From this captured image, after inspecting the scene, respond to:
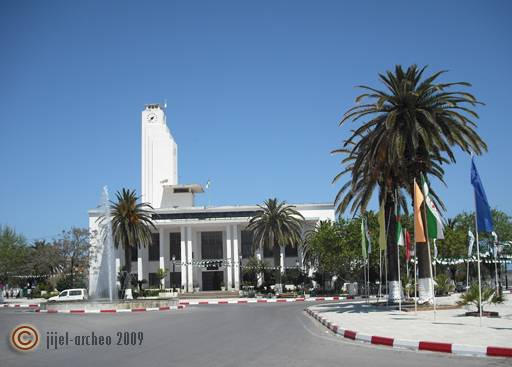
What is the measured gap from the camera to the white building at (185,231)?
78812mm

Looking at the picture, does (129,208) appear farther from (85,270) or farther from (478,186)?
(478,186)

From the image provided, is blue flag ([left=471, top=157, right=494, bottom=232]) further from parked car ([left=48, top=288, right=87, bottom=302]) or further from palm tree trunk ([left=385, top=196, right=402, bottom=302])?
parked car ([left=48, top=288, right=87, bottom=302])

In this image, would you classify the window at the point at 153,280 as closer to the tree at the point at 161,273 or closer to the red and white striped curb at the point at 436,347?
the tree at the point at 161,273

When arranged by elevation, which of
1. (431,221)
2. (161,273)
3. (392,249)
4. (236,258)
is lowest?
(161,273)

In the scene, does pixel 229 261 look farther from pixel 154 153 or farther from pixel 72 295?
pixel 72 295

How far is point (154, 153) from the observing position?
82500 mm

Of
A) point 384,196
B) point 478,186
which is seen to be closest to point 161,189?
point 384,196

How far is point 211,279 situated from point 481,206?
67086 mm

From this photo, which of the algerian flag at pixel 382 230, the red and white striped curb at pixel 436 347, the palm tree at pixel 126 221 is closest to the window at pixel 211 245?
the palm tree at pixel 126 221

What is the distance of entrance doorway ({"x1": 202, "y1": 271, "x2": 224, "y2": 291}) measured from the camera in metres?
82.6

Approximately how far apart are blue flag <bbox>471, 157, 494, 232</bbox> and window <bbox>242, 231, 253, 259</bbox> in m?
64.0

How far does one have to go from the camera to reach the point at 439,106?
2753cm

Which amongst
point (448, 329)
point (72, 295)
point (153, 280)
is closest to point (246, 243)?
point (153, 280)

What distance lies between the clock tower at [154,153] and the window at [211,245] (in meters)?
8.14
